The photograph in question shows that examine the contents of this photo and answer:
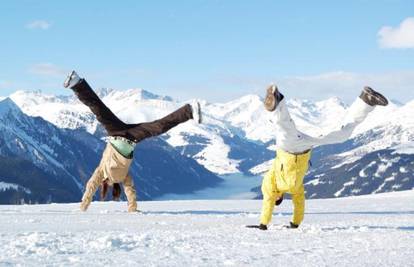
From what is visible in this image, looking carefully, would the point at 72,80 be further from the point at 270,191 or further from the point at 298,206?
the point at 298,206

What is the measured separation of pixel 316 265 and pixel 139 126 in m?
7.11

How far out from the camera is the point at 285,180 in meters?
9.58

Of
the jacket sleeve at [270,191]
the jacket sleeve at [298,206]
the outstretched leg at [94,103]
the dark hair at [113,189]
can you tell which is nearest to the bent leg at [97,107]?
the outstretched leg at [94,103]

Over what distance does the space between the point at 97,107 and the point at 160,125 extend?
1342 millimetres

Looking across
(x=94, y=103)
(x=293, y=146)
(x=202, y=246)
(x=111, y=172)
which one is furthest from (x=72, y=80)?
(x=202, y=246)

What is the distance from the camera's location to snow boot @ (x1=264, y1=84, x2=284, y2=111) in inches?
336

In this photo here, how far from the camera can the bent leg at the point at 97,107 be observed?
36.6 ft

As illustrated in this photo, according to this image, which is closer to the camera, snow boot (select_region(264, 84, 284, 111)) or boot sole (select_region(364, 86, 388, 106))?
snow boot (select_region(264, 84, 284, 111))

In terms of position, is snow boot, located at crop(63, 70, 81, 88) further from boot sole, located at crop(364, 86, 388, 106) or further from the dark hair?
boot sole, located at crop(364, 86, 388, 106)

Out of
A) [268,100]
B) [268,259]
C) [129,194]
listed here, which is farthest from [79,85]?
[268,259]

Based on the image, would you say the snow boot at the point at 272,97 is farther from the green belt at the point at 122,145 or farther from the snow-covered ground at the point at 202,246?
the green belt at the point at 122,145

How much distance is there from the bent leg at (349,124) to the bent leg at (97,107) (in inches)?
174

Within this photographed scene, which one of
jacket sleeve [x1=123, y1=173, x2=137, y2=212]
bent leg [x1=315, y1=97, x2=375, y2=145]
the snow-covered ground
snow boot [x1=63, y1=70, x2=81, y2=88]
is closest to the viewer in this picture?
→ the snow-covered ground

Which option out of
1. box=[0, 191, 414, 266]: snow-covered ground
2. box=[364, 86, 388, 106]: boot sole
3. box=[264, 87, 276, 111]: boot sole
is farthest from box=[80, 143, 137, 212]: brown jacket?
box=[364, 86, 388, 106]: boot sole
